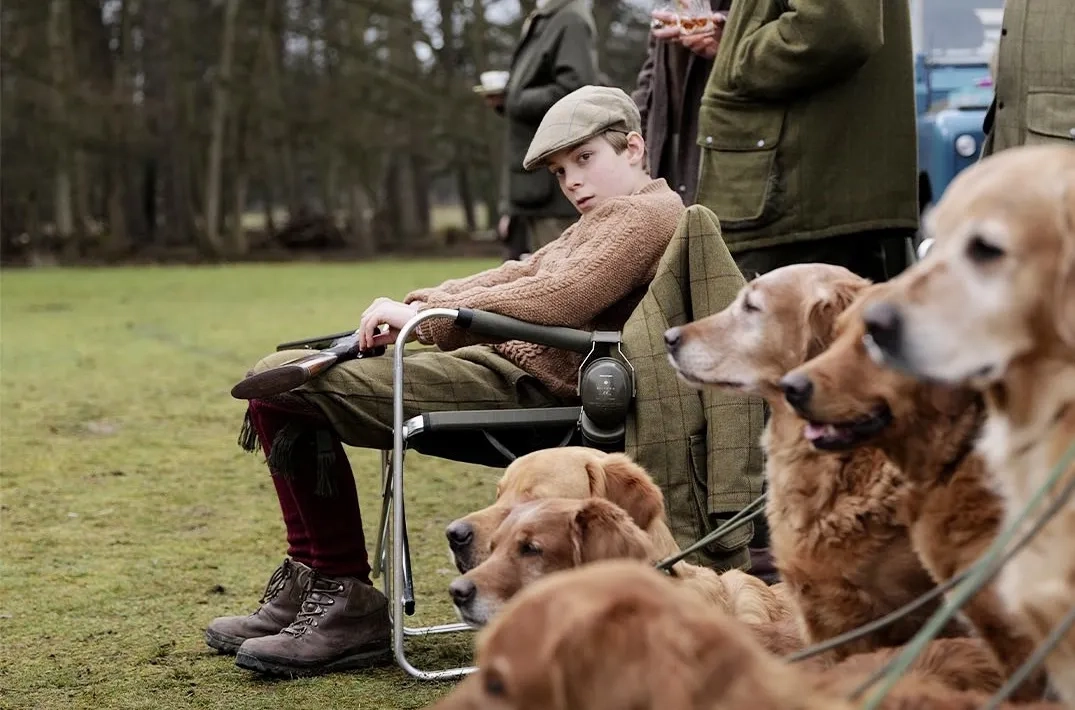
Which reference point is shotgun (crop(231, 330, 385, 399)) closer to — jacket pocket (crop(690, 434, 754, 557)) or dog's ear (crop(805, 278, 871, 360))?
jacket pocket (crop(690, 434, 754, 557))

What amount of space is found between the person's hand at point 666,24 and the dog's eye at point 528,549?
227 centimetres

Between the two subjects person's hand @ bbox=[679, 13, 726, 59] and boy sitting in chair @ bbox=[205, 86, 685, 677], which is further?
person's hand @ bbox=[679, 13, 726, 59]

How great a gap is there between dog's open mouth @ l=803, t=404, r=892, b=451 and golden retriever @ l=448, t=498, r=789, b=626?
2.58ft

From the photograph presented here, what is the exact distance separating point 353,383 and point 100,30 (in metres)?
28.3

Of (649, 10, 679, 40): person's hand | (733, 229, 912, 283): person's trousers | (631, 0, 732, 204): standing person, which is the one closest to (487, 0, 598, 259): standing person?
(631, 0, 732, 204): standing person

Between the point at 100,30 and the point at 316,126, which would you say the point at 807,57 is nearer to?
the point at 316,126

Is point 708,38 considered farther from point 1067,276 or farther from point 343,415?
point 1067,276

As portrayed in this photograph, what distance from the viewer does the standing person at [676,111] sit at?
5.31 meters

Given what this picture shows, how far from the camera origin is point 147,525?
6027 mm

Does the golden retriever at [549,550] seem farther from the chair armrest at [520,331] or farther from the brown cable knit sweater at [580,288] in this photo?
the brown cable knit sweater at [580,288]

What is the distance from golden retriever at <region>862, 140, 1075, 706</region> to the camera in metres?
1.98

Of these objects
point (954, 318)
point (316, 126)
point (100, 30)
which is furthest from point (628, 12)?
point (954, 318)

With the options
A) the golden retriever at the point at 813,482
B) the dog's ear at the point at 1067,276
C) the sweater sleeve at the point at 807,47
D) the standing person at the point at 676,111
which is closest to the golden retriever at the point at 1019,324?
the dog's ear at the point at 1067,276

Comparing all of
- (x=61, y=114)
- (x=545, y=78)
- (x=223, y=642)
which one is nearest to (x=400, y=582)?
(x=223, y=642)
